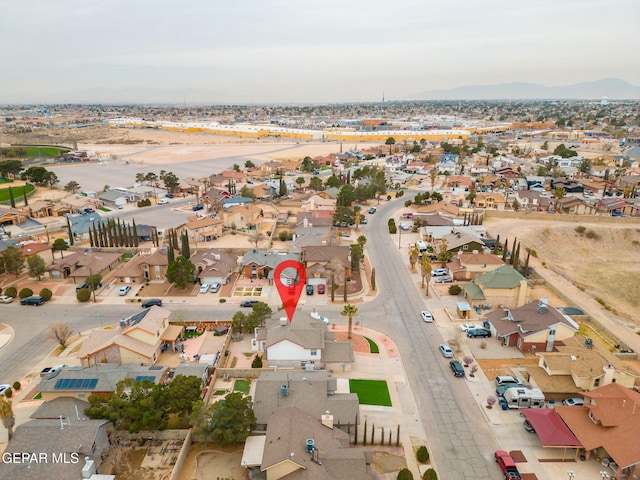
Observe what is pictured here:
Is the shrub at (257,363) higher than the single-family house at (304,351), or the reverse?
the single-family house at (304,351)

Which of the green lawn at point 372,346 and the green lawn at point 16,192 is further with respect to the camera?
the green lawn at point 16,192

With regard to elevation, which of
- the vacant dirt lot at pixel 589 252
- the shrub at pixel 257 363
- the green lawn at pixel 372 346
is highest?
the shrub at pixel 257 363

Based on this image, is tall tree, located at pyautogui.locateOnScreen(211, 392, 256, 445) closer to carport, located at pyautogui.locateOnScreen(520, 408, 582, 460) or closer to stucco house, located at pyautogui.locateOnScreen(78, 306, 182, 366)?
stucco house, located at pyautogui.locateOnScreen(78, 306, 182, 366)

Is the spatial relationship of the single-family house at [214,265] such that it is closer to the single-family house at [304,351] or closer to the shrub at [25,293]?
the shrub at [25,293]

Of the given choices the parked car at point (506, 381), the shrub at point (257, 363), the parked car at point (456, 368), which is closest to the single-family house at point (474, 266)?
the parked car at point (456, 368)

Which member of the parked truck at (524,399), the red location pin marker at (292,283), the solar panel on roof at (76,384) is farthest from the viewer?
the red location pin marker at (292,283)

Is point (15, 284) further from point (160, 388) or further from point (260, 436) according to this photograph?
point (260, 436)
